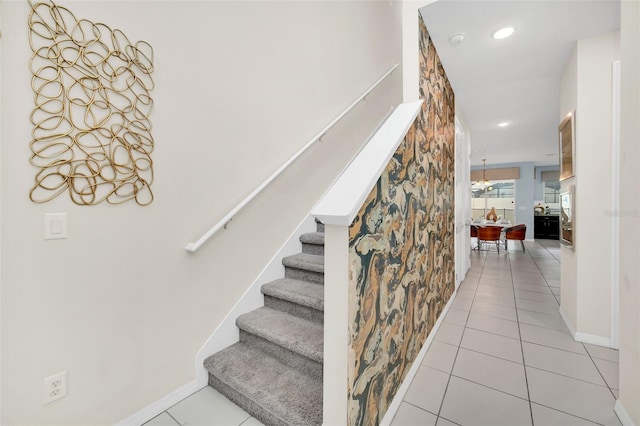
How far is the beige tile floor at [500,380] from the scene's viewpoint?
1.53 m

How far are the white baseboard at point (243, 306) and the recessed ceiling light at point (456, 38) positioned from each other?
7.09ft

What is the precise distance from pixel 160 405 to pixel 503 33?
12.3 feet

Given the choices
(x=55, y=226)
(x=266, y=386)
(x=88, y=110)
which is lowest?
(x=266, y=386)

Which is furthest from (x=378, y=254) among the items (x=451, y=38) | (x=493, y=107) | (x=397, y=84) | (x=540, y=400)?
(x=493, y=107)

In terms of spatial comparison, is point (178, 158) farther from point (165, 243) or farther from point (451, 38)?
point (451, 38)

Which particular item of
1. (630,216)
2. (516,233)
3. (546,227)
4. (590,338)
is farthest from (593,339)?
(546,227)

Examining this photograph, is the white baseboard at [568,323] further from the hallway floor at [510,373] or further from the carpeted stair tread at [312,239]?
the carpeted stair tread at [312,239]

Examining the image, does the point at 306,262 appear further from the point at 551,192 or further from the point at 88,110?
the point at 551,192

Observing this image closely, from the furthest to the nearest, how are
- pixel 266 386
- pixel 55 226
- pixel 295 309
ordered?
1. pixel 295 309
2. pixel 266 386
3. pixel 55 226

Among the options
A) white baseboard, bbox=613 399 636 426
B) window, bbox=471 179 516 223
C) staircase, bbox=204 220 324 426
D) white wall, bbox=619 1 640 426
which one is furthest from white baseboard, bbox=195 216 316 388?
window, bbox=471 179 516 223

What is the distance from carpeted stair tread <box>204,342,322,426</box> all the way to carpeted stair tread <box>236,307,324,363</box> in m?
0.13

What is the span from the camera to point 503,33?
2.51m

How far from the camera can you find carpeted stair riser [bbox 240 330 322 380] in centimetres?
151

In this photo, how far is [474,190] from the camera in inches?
468
